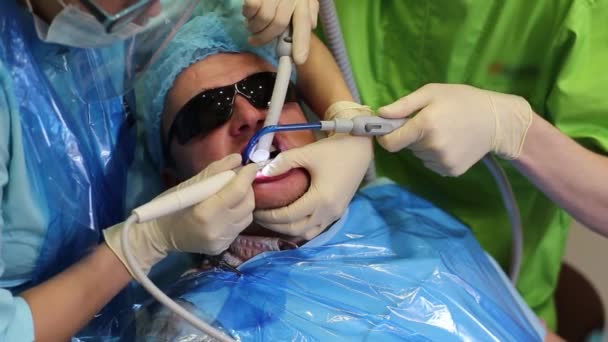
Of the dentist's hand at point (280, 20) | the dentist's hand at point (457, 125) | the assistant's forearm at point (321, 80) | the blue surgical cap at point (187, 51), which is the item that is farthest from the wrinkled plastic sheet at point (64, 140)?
the dentist's hand at point (457, 125)

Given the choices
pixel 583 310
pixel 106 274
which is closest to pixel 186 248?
pixel 106 274

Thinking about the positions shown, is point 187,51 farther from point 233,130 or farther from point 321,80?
point 321,80

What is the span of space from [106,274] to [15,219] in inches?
6.6

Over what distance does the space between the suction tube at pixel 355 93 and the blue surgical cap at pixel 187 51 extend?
0.13m

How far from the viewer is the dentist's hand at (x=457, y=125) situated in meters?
1.08

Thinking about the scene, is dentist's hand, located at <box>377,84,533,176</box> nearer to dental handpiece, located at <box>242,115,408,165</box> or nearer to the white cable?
dental handpiece, located at <box>242,115,408,165</box>

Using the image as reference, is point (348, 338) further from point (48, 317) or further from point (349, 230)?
point (48, 317)

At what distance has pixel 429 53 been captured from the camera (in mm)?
1341

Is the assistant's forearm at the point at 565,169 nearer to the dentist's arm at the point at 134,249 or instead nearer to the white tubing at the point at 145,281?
the dentist's arm at the point at 134,249

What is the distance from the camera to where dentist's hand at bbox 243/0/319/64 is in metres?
1.11

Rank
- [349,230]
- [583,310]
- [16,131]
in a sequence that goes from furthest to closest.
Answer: [583,310]
[349,230]
[16,131]

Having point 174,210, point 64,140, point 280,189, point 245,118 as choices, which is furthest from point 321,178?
point 64,140

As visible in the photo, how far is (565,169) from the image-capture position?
114 centimetres

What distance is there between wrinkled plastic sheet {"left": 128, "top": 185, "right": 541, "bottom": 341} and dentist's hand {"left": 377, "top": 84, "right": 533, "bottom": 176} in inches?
8.0
